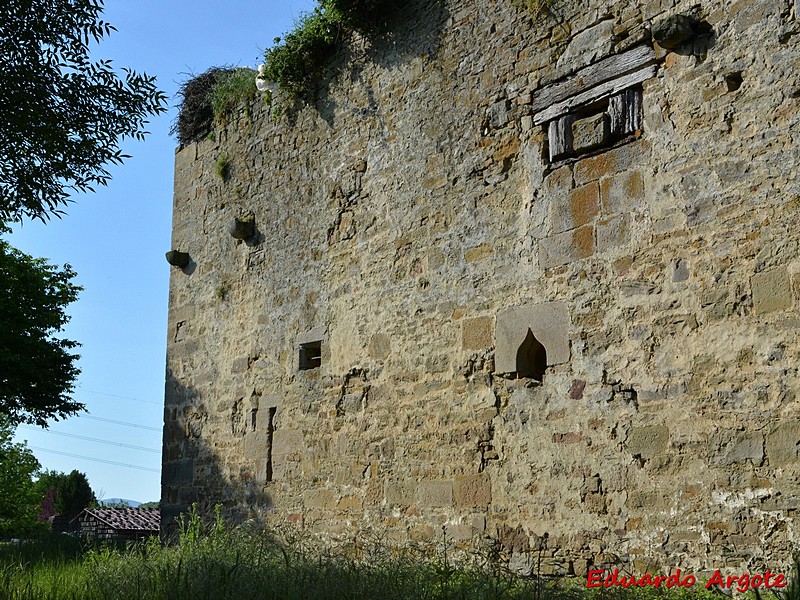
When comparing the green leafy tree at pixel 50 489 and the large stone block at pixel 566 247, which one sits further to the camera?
the green leafy tree at pixel 50 489

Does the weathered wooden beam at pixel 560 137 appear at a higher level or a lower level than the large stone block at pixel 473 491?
higher

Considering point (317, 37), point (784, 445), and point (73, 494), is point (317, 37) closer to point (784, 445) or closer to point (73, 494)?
point (784, 445)

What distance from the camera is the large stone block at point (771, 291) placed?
4.71 m

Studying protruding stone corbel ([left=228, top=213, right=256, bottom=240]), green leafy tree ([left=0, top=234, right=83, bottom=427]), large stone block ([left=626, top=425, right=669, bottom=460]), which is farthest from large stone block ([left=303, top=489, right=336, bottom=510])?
green leafy tree ([left=0, top=234, right=83, bottom=427])

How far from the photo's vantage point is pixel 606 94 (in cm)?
576

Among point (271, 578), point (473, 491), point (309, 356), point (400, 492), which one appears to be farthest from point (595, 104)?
point (271, 578)

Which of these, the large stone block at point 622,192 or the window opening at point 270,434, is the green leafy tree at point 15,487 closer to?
the window opening at point 270,434

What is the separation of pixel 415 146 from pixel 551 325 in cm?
204

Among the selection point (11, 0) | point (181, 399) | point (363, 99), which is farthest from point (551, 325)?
point (181, 399)

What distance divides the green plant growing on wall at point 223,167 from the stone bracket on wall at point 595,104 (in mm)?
4029

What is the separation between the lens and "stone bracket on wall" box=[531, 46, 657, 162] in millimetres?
5617

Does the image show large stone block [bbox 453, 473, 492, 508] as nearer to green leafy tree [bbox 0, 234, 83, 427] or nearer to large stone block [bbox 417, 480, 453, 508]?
large stone block [bbox 417, 480, 453, 508]

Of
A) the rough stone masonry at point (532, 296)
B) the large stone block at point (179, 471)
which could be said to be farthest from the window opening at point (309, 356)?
the large stone block at point (179, 471)

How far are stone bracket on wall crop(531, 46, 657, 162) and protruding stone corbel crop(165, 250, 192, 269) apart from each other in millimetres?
4731
